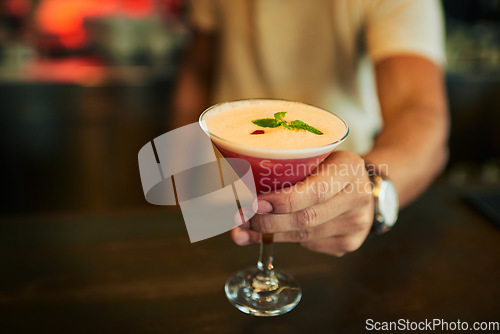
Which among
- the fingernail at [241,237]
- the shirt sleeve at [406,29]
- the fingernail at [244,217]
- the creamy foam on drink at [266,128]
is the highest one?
the shirt sleeve at [406,29]

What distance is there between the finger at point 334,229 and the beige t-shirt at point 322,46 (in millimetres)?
745

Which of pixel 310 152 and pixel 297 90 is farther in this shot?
pixel 297 90

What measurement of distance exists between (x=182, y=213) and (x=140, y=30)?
2.06m

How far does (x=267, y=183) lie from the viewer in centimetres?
100

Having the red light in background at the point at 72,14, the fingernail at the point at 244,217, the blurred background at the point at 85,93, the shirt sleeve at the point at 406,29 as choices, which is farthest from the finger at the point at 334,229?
the red light in background at the point at 72,14

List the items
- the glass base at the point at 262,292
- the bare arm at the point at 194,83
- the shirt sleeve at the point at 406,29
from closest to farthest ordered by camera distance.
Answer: the glass base at the point at 262,292 → the shirt sleeve at the point at 406,29 → the bare arm at the point at 194,83

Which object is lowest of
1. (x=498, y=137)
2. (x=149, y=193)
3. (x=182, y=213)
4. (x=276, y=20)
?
(x=498, y=137)

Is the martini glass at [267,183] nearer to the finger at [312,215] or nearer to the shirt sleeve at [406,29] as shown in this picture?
the finger at [312,215]

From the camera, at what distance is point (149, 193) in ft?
8.09

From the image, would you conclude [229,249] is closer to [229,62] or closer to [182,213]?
[182,213]

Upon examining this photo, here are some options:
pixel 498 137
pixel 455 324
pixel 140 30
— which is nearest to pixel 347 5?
pixel 455 324

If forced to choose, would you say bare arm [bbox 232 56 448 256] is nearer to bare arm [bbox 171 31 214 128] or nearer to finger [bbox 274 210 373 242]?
finger [bbox 274 210 373 242]

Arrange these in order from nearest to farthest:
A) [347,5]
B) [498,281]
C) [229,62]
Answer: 1. [498,281]
2. [347,5]
3. [229,62]

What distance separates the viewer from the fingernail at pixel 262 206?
0.91 metres
